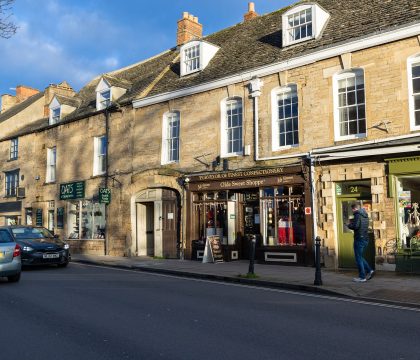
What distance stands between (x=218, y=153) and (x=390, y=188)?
6437 millimetres

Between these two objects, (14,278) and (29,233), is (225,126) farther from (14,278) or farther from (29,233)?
(14,278)

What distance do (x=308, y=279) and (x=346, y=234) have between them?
319 centimetres

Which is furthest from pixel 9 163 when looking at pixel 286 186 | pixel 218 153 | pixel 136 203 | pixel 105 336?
pixel 105 336

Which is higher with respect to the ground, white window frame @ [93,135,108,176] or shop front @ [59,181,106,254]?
white window frame @ [93,135,108,176]

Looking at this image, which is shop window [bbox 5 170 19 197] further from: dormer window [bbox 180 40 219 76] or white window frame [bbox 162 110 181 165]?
dormer window [bbox 180 40 219 76]

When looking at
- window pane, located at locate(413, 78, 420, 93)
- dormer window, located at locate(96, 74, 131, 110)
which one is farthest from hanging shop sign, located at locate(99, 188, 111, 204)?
window pane, located at locate(413, 78, 420, 93)

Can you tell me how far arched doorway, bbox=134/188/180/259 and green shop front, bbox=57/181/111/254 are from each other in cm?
199

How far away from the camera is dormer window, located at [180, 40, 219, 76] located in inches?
746

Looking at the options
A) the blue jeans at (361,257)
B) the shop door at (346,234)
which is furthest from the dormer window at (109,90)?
the blue jeans at (361,257)

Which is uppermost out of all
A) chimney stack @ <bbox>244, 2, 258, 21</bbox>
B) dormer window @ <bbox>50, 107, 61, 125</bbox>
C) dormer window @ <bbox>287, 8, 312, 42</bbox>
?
chimney stack @ <bbox>244, 2, 258, 21</bbox>

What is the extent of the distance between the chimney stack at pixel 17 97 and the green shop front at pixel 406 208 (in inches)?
1264

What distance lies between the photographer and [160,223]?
1862 cm

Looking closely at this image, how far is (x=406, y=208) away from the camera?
12805 mm

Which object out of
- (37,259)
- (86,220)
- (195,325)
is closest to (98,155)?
(86,220)
